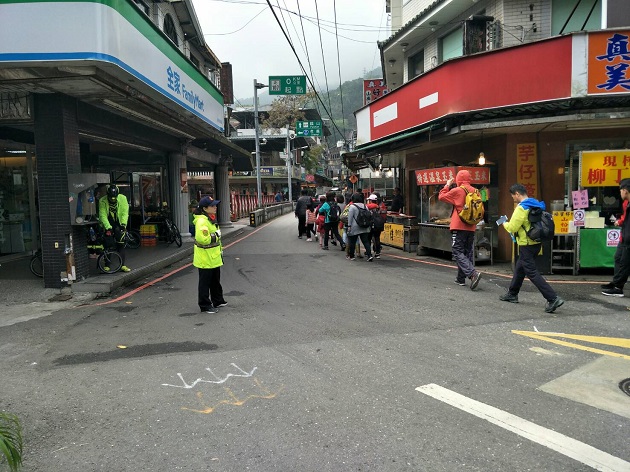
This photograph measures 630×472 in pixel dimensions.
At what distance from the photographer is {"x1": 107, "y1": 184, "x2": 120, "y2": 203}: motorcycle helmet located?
928cm

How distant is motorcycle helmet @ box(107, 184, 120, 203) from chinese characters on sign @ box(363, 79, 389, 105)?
50.5 ft

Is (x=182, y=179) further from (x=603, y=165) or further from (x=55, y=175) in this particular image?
(x=603, y=165)

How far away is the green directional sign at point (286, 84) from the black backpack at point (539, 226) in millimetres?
19033

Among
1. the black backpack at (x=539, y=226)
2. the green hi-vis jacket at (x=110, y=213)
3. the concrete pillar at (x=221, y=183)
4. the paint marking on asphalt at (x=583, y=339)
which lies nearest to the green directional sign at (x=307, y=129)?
the concrete pillar at (x=221, y=183)

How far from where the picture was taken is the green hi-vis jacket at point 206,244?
6.54m

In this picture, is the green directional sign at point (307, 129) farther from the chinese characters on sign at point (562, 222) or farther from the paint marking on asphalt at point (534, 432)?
the paint marking on asphalt at point (534, 432)

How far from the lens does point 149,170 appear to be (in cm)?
1747

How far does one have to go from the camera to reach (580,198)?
871 centimetres

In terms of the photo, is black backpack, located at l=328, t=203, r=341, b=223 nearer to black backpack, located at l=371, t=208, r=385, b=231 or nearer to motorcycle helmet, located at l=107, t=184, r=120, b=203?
black backpack, located at l=371, t=208, r=385, b=231

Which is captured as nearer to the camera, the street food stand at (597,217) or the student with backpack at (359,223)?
the street food stand at (597,217)

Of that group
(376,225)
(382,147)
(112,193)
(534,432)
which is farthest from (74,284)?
(382,147)

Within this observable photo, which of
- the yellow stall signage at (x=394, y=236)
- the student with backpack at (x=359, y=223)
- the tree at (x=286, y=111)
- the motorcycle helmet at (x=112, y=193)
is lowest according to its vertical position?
the yellow stall signage at (x=394, y=236)

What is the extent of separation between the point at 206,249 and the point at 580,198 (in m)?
7.15

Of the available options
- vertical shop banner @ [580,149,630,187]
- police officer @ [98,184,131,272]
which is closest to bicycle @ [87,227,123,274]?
police officer @ [98,184,131,272]
